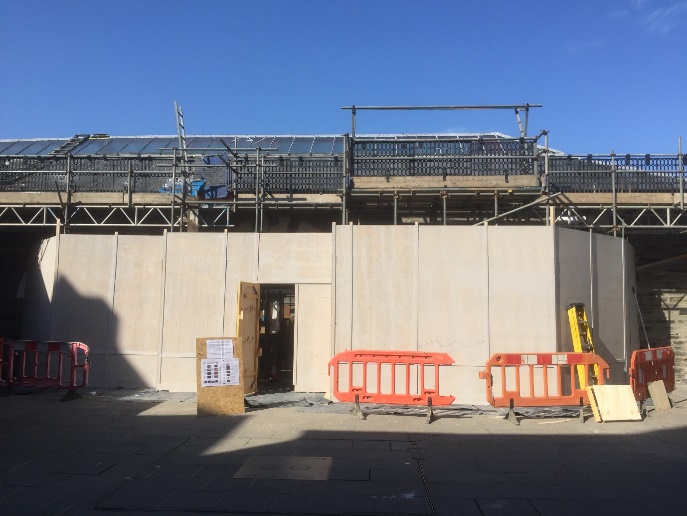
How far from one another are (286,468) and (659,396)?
7649 millimetres

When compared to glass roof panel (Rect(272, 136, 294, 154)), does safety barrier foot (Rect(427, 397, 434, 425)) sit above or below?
below

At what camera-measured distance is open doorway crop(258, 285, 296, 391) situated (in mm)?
14406

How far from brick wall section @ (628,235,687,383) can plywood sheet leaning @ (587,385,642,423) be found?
7.05 metres

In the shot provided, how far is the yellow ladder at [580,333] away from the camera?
11594 mm

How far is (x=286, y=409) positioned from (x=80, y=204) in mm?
8632

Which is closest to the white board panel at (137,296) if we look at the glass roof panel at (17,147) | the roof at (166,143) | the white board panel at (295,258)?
the white board panel at (295,258)

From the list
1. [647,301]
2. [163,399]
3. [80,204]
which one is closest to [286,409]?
[163,399]

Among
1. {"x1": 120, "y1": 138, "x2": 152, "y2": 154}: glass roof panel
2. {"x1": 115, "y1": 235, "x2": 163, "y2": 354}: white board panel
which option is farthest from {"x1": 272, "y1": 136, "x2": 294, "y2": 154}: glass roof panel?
{"x1": 115, "y1": 235, "x2": 163, "y2": 354}: white board panel

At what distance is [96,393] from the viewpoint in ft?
40.2

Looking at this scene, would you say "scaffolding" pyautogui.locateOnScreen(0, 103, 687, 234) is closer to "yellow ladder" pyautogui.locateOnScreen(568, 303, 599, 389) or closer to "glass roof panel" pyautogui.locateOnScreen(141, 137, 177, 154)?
"yellow ladder" pyautogui.locateOnScreen(568, 303, 599, 389)

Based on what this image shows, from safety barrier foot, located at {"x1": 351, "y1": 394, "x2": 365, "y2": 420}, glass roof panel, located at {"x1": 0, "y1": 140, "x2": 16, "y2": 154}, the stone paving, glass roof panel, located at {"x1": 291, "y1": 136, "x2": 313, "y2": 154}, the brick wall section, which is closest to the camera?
the stone paving

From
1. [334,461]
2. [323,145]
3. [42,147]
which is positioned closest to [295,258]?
[334,461]

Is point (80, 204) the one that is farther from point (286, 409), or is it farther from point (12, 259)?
point (286, 409)

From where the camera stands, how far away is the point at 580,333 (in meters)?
11.9
